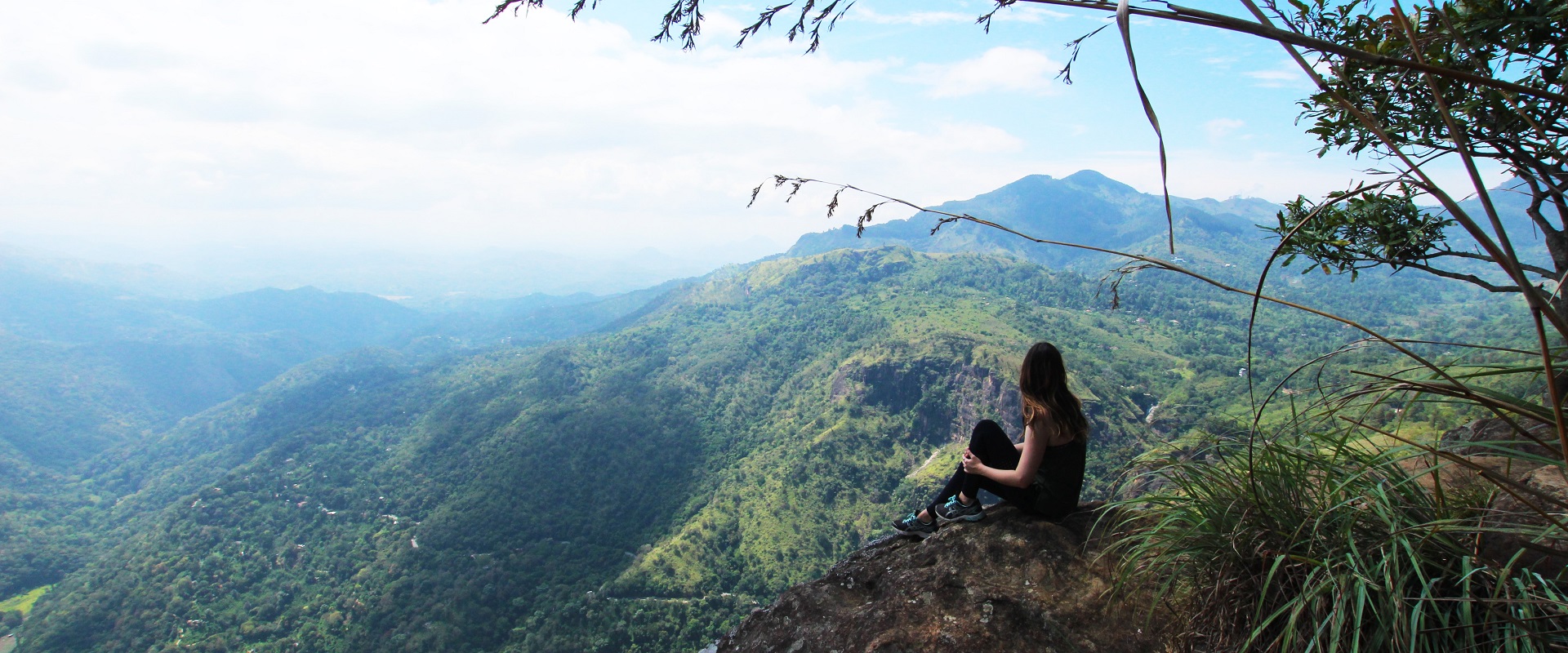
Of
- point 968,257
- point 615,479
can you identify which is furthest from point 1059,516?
point 968,257

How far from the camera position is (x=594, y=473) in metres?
90.1

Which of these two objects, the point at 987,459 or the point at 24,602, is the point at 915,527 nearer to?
the point at 987,459

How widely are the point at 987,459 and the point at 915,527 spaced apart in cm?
78

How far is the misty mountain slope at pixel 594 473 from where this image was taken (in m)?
63.1

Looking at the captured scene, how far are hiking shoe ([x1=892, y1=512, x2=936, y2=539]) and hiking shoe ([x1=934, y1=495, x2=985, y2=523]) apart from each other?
0.41 feet

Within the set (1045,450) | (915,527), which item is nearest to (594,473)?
(915,527)

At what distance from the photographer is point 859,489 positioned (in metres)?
80.2

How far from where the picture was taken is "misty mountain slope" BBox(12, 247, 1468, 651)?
63.1 metres

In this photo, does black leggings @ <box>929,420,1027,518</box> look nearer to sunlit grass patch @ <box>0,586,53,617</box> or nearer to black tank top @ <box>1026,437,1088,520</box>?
black tank top @ <box>1026,437,1088,520</box>

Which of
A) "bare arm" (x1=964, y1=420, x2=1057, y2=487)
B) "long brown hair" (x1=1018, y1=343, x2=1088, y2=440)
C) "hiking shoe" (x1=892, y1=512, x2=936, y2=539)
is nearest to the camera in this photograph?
"bare arm" (x1=964, y1=420, x2=1057, y2=487)

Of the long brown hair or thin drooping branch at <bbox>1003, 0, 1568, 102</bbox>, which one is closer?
thin drooping branch at <bbox>1003, 0, 1568, 102</bbox>

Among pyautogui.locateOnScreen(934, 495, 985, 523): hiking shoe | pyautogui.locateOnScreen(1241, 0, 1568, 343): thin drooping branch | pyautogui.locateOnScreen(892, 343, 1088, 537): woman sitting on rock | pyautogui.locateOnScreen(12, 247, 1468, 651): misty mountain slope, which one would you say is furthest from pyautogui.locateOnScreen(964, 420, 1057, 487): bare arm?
pyautogui.locateOnScreen(12, 247, 1468, 651): misty mountain slope

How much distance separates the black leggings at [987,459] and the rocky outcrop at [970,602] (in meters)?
0.22

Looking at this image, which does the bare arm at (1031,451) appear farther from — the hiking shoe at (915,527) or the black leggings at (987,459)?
the hiking shoe at (915,527)
